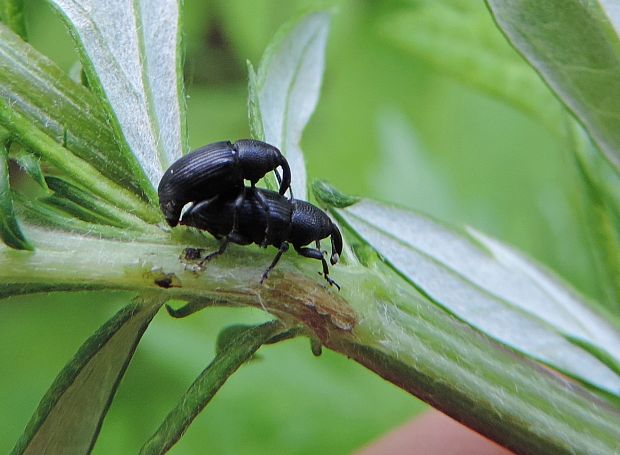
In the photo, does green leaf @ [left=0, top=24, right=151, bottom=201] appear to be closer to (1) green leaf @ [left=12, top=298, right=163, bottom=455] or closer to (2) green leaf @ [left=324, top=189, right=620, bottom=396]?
(1) green leaf @ [left=12, top=298, right=163, bottom=455]

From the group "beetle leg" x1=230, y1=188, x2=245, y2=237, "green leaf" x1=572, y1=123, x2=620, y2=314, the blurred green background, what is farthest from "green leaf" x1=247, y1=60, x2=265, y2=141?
the blurred green background

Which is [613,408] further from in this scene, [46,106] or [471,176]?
[471,176]

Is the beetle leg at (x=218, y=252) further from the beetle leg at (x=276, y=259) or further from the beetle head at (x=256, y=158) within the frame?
the beetle head at (x=256, y=158)

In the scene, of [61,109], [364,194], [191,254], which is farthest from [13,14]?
[364,194]

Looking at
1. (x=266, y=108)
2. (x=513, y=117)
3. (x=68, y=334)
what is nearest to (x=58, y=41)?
(x=68, y=334)

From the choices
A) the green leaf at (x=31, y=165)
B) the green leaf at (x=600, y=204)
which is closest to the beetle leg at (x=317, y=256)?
the green leaf at (x=31, y=165)

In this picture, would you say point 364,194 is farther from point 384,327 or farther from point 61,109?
point 61,109
